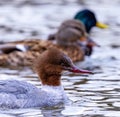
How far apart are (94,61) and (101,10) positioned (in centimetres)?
684

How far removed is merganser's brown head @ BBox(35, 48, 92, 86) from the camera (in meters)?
11.8

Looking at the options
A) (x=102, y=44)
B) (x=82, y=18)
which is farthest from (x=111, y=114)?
(x=82, y=18)

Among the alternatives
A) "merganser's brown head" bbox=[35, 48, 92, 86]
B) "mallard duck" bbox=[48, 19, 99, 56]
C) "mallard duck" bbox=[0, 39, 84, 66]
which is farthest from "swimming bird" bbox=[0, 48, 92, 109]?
"mallard duck" bbox=[48, 19, 99, 56]

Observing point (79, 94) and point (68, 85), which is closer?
point (79, 94)

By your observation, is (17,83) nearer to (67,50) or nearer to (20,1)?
(67,50)

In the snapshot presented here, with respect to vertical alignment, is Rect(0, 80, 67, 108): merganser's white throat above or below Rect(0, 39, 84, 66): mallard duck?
above

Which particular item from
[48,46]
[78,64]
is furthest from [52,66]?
[78,64]

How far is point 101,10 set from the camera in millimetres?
23641

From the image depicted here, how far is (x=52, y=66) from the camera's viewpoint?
38.9 feet

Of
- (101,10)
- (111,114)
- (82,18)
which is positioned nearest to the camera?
(111,114)

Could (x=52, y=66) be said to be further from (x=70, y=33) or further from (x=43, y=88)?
(x=70, y=33)

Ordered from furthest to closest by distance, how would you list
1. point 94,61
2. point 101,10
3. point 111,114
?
point 101,10 < point 94,61 < point 111,114

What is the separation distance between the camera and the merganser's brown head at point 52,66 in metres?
11.8

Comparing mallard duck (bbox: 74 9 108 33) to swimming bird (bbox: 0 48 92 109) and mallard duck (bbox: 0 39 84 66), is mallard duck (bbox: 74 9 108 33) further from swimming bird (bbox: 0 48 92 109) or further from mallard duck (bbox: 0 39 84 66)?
swimming bird (bbox: 0 48 92 109)
